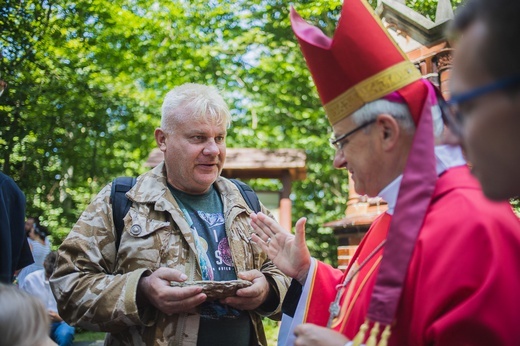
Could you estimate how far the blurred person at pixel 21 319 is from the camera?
1996mm

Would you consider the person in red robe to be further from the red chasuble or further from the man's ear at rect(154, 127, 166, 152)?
the man's ear at rect(154, 127, 166, 152)

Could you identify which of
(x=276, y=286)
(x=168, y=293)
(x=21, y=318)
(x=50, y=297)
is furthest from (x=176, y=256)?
(x=50, y=297)

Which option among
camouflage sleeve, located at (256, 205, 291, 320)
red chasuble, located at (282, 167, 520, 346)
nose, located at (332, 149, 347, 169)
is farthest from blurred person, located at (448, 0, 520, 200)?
camouflage sleeve, located at (256, 205, 291, 320)

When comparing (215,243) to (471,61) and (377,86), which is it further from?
(471,61)

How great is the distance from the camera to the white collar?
6.77 ft

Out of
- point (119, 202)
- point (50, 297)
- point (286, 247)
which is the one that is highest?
point (119, 202)

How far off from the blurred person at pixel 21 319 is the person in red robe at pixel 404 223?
2.91ft

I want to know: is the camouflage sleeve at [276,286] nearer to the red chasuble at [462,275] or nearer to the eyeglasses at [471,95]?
the red chasuble at [462,275]

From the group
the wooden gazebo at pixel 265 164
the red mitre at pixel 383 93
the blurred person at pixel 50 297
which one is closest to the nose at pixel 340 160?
the red mitre at pixel 383 93

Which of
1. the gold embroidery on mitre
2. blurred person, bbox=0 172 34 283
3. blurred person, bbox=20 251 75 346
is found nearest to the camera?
the gold embroidery on mitre

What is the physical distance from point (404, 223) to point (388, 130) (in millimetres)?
345

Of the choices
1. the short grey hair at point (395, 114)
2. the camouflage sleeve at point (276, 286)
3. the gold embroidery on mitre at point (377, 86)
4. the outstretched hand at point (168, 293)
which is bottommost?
the camouflage sleeve at point (276, 286)

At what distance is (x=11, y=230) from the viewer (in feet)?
10.8

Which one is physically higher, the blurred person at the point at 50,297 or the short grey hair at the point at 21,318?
the short grey hair at the point at 21,318
